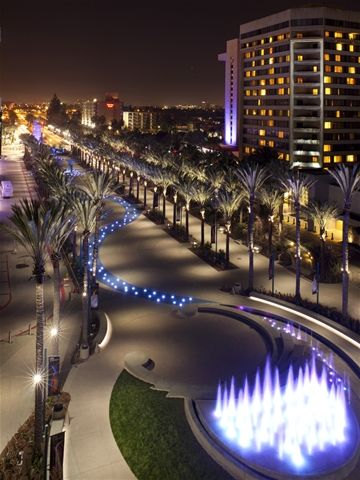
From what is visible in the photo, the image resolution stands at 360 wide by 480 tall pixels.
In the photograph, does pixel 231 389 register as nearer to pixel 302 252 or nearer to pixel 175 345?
pixel 175 345

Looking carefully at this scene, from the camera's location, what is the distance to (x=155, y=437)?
17609 millimetres

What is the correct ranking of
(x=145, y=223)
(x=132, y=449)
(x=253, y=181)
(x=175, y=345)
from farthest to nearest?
(x=145, y=223) < (x=253, y=181) < (x=175, y=345) < (x=132, y=449)

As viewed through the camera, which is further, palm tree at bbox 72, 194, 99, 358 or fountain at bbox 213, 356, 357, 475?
palm tree at bbox 72, 194, 99, 358

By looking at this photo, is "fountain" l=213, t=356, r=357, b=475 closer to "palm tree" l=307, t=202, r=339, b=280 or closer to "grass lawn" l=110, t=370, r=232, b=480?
"grass lawn" l=110, t=370, r=232, b=480

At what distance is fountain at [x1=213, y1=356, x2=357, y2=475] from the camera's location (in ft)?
55.4

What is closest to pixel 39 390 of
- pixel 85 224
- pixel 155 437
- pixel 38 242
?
pixel 155 437

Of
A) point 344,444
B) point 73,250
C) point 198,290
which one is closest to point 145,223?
point 73,250

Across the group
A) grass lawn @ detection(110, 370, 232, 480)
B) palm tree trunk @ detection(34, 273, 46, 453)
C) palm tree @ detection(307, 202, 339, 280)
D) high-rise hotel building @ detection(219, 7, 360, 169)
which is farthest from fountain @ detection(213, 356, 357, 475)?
high-rise hotel building @ detection(219, 7, 360, 169)

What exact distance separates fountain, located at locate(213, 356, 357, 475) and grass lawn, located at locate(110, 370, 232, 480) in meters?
1.43

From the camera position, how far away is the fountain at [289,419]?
55.4ft

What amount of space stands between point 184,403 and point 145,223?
134 ft

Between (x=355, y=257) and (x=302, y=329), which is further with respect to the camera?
(x=355, y=257)

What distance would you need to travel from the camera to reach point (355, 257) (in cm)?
4462

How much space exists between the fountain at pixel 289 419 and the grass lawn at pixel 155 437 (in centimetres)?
143
